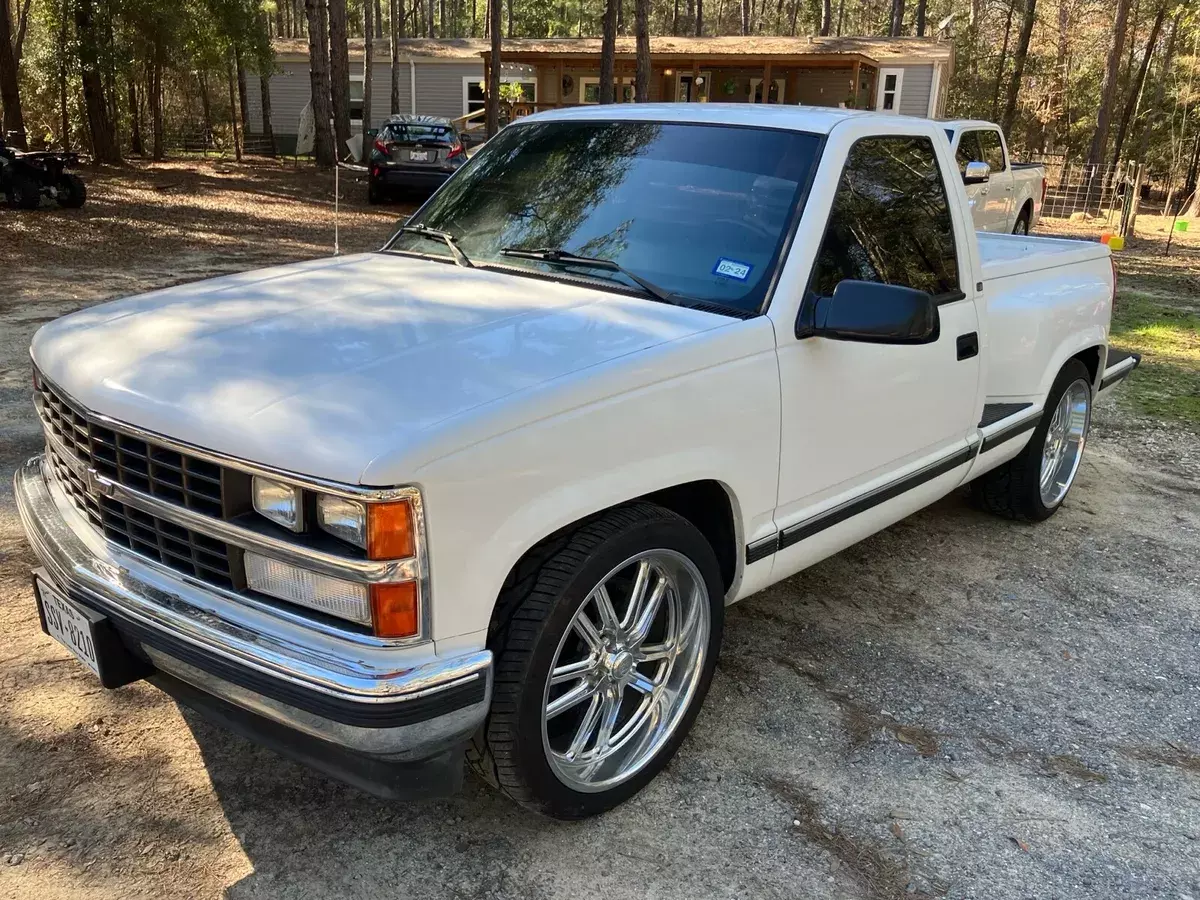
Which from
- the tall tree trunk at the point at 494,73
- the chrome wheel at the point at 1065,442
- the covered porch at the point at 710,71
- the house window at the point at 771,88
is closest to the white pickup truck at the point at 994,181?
the chrome wheel at the point at 1065,442

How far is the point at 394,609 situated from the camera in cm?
211

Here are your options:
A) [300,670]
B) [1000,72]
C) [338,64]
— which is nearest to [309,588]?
[300,670]

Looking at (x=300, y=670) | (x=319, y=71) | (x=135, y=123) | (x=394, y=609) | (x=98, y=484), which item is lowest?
(x=300, y=670)

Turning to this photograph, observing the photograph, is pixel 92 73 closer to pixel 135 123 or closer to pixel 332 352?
pixel 135 123

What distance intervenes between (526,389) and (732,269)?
1.07 m

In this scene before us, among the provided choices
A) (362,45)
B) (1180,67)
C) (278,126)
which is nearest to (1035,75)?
(1180,67)

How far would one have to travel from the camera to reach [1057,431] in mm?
5188

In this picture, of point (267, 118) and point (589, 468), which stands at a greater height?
point (267, 118)

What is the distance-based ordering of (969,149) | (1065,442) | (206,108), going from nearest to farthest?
(1065,442) → (969,149) → (206,108)

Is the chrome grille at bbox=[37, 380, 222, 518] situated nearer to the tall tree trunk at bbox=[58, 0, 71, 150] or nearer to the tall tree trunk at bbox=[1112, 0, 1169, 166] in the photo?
the tall tree trunk at bbox=[58, 0, 71, 150]

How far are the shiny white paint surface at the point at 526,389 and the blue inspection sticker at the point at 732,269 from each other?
13 centimetres

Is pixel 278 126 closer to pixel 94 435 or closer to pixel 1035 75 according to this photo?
pixel 1035 75

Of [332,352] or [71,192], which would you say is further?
[71,192]

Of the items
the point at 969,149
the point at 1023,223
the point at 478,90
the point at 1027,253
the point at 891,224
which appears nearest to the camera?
the point at 891,224
